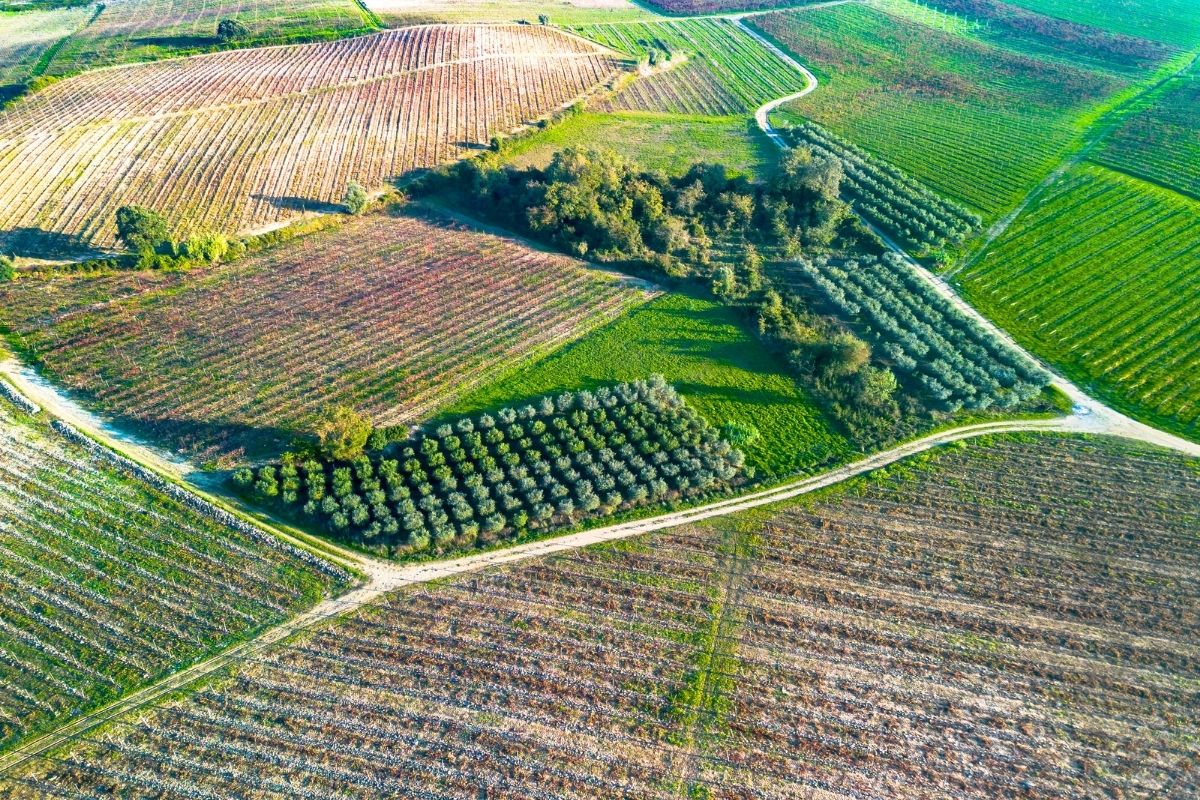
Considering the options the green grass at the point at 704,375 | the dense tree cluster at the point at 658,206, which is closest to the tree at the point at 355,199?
the dense tree cluster at the point at 658,206

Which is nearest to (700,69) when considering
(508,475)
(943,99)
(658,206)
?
(943,99)

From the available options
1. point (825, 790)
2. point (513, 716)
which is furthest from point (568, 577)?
point (825, 790)

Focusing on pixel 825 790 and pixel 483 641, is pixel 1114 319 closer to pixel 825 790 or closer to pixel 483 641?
pixel 825 790

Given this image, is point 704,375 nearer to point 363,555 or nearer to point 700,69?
point 363,555

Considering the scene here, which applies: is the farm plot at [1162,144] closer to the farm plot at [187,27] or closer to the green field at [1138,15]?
the green field at [1138,15]

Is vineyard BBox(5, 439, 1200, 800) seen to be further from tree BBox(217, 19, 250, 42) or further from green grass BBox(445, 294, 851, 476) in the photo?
tree BBox(217, 19, 250, 42)

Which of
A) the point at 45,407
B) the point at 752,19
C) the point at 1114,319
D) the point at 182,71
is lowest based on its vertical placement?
the point at 45,407

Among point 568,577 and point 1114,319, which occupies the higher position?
point 1114,319
